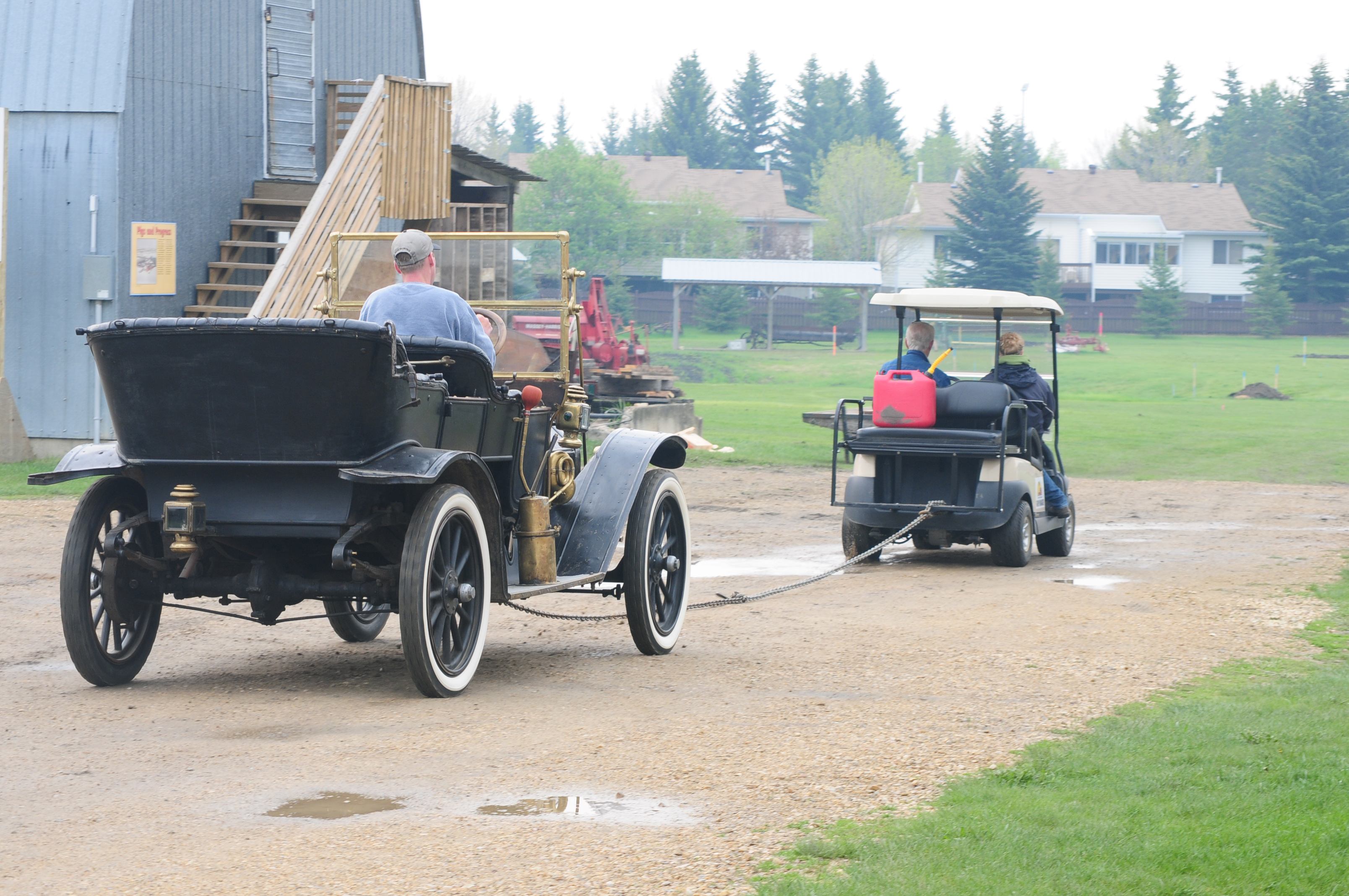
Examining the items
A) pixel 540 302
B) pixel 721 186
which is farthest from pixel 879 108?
pixel 540 302

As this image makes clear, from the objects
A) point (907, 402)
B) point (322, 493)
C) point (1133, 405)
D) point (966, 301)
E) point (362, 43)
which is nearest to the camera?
point (322, 493)

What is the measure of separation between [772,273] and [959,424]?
52.9 meters

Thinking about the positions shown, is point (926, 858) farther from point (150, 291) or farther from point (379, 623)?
point (150, 291)

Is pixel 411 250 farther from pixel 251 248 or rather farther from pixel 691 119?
pixel 691 119

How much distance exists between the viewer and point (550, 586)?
24.7ft

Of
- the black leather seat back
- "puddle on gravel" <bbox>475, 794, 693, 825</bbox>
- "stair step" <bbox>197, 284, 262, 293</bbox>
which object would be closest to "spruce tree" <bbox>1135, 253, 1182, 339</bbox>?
"stair step" <bbox>197, 284, 262, 293</bbox>

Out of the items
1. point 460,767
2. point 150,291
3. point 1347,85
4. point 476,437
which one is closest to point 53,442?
point 150,291

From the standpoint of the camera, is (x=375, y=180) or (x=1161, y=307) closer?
(x=375, y=180)

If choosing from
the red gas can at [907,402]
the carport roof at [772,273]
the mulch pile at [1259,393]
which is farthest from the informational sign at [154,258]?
the carport roof at [772,273]

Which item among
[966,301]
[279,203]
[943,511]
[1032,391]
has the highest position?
[279,203]

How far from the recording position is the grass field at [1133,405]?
73.5 feet

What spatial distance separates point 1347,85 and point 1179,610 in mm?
69675

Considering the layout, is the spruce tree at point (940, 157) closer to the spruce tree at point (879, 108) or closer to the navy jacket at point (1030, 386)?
the spruce tree at point (879, 108)

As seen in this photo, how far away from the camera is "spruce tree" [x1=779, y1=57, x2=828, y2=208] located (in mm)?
102438
